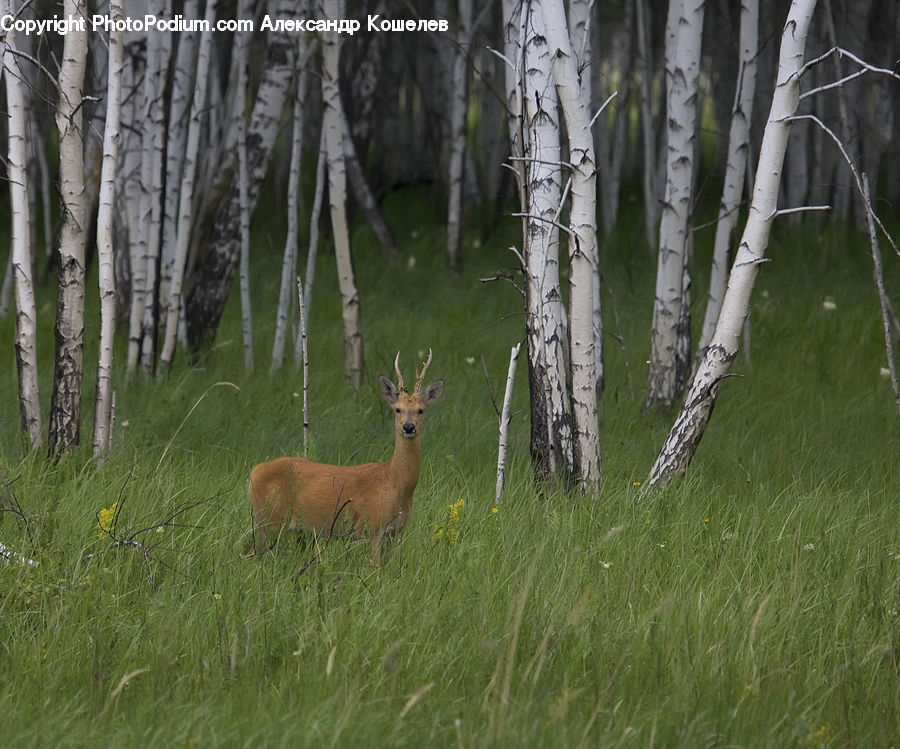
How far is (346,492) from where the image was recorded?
4527 millimetres

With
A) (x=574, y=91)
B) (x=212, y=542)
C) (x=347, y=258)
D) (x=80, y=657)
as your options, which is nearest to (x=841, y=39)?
(x=347, y=258)

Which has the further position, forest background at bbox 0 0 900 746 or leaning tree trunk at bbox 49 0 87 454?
leaning tree trunk at bbox 49 0 87 454

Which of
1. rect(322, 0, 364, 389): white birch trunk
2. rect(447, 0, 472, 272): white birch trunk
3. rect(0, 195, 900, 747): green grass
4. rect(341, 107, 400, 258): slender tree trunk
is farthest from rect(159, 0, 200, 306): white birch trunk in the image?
rect(447, 0, 472, 272): white birch trunk

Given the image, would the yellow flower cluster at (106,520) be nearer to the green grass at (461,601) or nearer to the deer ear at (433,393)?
the green grass at (461,601)

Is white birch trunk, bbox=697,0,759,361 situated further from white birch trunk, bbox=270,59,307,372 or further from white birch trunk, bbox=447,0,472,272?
white birch trunk, bbox=447,0,472,272

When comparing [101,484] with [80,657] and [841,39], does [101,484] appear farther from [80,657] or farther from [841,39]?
[841,39]

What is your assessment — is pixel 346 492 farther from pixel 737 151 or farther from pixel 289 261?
pixel 737 151

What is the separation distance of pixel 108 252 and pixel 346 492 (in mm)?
2107

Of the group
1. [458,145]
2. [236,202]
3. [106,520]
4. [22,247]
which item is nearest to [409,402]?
[106,520]

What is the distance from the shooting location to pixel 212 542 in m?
4.40

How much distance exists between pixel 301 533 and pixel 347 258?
3880 millimetres

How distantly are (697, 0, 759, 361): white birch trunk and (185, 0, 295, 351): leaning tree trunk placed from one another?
3.76 m

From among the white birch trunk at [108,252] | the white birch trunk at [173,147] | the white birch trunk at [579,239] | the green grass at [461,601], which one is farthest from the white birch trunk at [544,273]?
the white birch trunk at [173,147]

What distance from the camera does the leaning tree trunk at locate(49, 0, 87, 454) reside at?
5.57 meters
